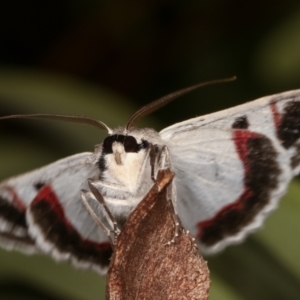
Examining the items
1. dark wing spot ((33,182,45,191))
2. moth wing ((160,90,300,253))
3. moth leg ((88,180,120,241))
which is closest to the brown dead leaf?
moth leg ((88,180,120,241))

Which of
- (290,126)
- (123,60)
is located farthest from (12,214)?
(123,60)

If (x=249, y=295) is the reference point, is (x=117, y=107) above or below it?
above

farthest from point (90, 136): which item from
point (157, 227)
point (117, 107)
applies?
point (157, 227)

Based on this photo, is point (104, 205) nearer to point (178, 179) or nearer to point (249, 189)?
point (178, 179)

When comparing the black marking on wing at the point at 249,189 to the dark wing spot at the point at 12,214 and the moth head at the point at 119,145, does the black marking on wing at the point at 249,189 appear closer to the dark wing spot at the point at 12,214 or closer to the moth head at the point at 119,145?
the moth head at the point at 119,145

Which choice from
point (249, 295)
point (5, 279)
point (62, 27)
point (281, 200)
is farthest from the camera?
point (62, 27)

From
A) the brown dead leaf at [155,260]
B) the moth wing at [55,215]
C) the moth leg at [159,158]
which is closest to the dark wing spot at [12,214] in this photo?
→ the moth wing at [55,215]

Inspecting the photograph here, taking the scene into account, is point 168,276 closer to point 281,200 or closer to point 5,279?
point 281,200
